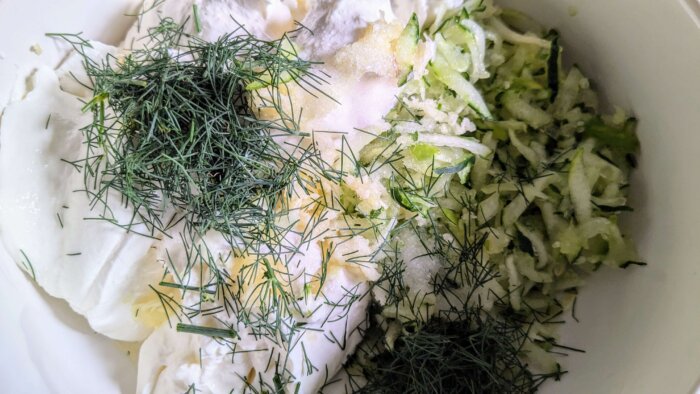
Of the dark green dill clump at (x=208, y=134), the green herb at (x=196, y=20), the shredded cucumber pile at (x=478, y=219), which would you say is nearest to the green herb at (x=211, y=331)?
the dark green dill clump at (x=208, y=134)

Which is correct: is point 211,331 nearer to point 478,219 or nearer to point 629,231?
point 478,219

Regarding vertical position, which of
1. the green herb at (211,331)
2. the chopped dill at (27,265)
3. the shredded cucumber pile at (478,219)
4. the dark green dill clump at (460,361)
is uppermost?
the shredded cucumber pile at (478,219)

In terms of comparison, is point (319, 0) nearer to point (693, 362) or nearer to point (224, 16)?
point (224, 16)

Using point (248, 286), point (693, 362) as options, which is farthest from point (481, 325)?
point (248, 286)

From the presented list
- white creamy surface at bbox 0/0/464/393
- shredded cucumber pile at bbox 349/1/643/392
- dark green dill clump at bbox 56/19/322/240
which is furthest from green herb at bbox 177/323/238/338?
shredded cucumber pile at bbox 349/1/643/392

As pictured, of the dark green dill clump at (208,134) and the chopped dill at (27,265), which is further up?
the dark green dill clump at (208,134)

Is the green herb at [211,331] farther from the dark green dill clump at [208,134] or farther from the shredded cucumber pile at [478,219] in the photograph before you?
the shredded cucumber pile at [478,219]
